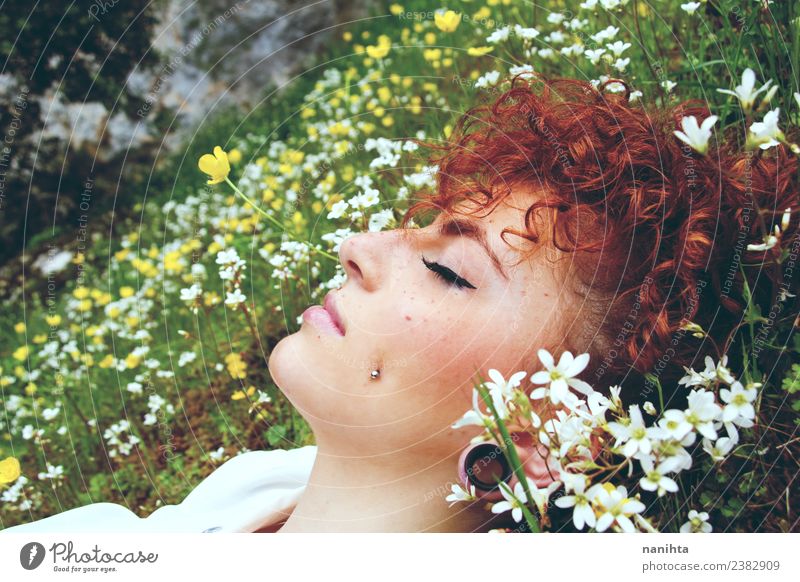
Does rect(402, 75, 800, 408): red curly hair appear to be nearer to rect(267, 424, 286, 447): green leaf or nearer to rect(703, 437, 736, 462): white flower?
rect(703, 437, 736, 462): white flower

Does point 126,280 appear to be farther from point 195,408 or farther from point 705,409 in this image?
point 705,409

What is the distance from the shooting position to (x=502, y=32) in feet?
4.71

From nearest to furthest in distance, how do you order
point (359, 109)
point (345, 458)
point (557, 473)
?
point (557, 473) < point (345, 458) < point (359, 109)

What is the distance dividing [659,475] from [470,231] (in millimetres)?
385

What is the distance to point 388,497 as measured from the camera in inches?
38.2

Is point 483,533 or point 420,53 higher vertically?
point 420,53

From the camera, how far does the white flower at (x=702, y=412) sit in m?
0.73

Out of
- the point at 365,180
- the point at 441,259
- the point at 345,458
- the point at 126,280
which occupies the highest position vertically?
the point at 126,280

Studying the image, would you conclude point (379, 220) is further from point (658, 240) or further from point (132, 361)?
point (132, 361)

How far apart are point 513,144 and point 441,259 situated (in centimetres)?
26

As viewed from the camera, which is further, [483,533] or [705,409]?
[483,533]

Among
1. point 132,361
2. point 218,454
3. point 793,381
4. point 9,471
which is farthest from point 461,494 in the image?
point 132,361

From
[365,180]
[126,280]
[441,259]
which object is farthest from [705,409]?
[126,280]

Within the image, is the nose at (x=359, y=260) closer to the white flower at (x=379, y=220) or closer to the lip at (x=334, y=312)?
the lip at (x=334, y=312)
